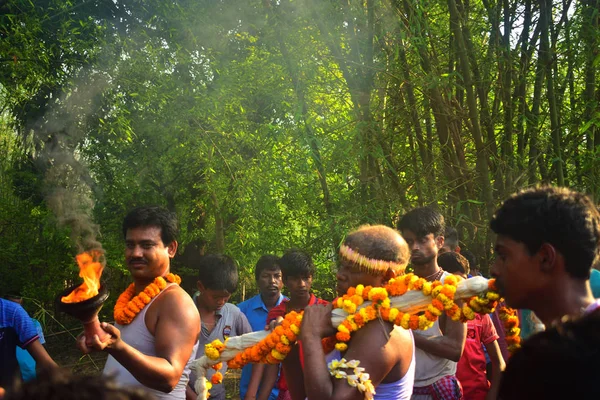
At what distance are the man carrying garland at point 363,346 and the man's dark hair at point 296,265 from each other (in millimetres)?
2063

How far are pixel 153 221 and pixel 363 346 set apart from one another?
A: 1.49 meters

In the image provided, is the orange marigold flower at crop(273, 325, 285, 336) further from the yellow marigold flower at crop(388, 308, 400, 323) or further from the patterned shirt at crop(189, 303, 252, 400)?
the patterned shirt at crop(189, 303, 252, 400)

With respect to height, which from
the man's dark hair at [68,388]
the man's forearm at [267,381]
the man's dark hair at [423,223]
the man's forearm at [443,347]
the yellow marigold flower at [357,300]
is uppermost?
the man's dark hair at [68,388]

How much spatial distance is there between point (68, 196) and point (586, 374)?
294 inches

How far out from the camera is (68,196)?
25.2ft

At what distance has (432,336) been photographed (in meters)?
3.69

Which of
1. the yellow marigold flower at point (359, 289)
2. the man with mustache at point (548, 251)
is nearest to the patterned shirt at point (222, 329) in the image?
the yellow marigold flower at point (359, 289)

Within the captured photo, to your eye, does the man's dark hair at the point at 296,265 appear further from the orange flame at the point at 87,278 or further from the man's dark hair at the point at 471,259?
the orange flame at the point at 87,278

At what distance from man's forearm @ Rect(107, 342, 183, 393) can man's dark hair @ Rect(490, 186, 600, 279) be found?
5.34ft

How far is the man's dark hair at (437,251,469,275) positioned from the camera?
4.72 m

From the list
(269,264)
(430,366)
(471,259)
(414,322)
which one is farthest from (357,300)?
(471,259)

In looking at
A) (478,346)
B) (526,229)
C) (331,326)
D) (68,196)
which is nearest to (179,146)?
(68,196)

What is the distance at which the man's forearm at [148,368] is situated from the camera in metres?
2.64

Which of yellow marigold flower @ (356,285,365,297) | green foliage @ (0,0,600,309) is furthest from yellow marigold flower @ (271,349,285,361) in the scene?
green foliage @ (0,0,600,309)
